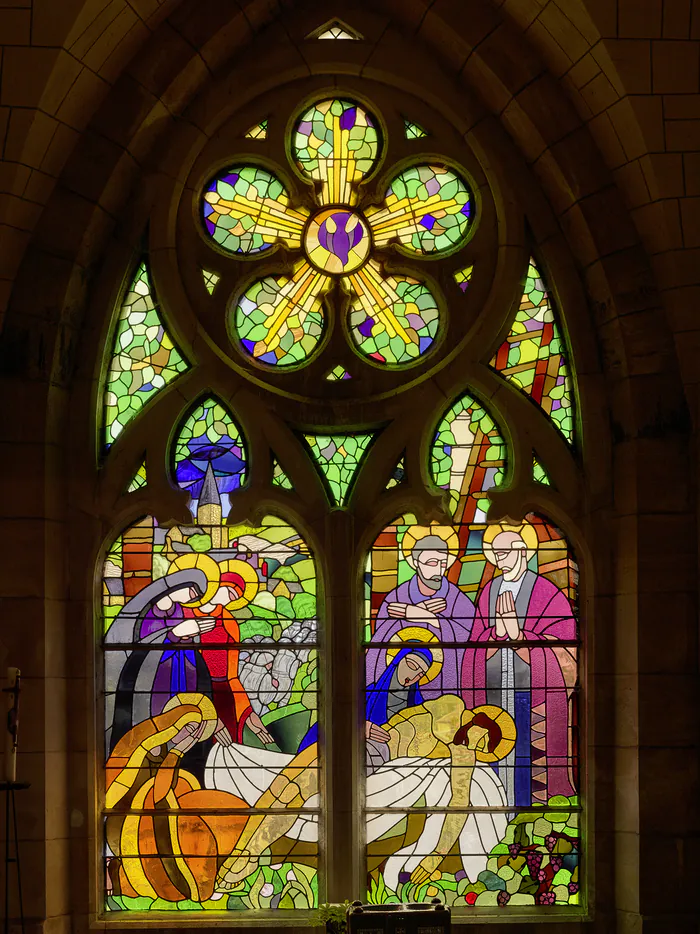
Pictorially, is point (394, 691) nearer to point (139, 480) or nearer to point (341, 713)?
point (341, 713)

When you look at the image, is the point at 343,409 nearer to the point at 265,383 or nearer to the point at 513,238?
the point at 265,383

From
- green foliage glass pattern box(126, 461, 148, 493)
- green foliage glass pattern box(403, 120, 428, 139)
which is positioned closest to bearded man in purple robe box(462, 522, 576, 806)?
green foliage glass pattern box(126, 461, 148, 493)

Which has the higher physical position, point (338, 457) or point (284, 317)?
point (284, 317)

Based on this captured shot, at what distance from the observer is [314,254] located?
254 inches

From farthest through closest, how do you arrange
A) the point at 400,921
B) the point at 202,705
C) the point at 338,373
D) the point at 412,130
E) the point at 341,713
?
the point at 412,130, the point at 338,373, the point at 202,705, the point at 341,713, the point at 400,921

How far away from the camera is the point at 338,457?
639 centimetres

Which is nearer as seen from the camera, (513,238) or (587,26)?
(587,26)

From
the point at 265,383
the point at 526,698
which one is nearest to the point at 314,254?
the point at 265,383

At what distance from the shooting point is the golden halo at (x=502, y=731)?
20.7 feet

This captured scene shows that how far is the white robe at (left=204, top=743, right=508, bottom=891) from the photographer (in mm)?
6273

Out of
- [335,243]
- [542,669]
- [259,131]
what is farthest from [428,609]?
[259,131]

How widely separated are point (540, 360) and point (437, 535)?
0.93 metres

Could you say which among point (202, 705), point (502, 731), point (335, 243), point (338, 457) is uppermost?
point (335, 243)

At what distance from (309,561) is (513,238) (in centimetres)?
174
